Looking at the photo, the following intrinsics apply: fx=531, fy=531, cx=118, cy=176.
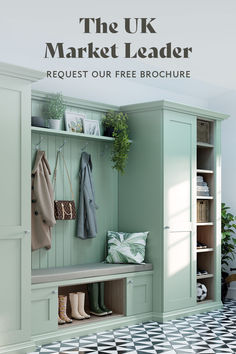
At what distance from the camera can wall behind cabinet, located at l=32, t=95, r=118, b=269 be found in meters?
5.20

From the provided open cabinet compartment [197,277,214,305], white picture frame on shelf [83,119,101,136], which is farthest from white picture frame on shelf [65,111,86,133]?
open cabinet compartment [197,277,214,305]

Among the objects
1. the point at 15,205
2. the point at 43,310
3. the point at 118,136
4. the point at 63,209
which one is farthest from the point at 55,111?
the point at 43,310

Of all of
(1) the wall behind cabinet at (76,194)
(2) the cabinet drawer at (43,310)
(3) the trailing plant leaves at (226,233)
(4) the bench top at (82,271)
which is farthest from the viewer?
(3) the trailing plant leaves at (226,233)

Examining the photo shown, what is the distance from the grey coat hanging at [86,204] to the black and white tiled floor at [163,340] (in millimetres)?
1034

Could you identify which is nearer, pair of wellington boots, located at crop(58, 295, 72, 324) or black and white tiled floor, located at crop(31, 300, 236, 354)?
black and white tiled floor, located at crop(31, 300, 236, 354)

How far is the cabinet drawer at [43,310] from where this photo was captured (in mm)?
4520

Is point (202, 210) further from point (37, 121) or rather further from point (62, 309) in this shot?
point (37, 121)

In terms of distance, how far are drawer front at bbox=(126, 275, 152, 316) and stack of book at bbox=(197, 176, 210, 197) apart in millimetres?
1231

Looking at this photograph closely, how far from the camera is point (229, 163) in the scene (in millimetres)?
7223

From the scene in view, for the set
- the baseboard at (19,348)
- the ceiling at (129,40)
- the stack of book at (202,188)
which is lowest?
the baseboard at (19,348)

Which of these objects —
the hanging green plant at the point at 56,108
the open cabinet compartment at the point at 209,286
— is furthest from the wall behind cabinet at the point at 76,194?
the open cabinet compartment at the point at 209,286

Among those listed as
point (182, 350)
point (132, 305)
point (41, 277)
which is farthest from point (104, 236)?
point (182, 350)

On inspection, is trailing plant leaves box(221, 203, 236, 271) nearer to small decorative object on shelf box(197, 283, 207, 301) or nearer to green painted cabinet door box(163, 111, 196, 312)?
small decorative object on shelf box(197, 283, 207, 301)

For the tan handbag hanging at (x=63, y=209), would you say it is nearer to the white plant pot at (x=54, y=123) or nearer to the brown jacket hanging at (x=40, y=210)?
the brown jacket hanging at (x=40, y=210)
